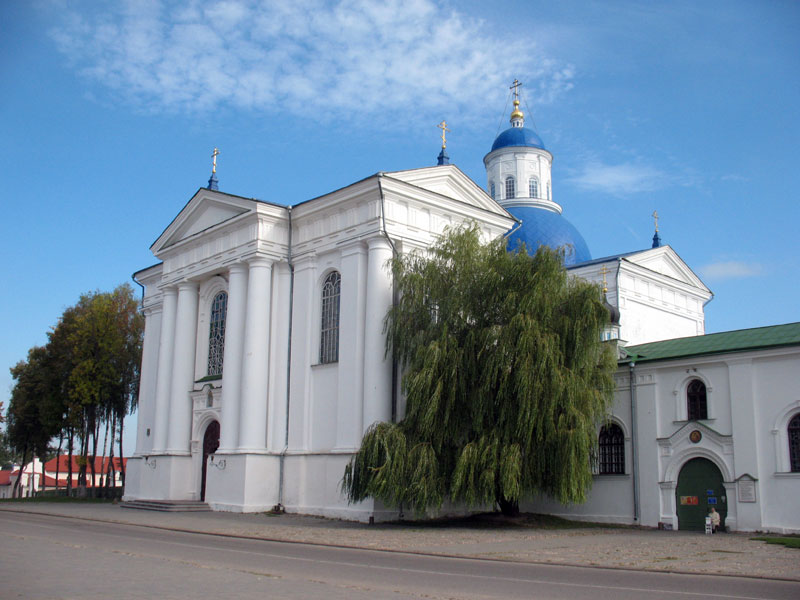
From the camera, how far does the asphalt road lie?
923 centimetres

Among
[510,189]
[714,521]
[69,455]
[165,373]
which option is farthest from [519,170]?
[69,455]

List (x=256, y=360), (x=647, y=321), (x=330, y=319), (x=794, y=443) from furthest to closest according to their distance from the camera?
(x=647, y=321) < (x=256, y=360) < (x=330, y=319) < (x=794, y=443)

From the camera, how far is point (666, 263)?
36.8 meters

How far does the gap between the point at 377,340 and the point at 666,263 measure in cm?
1831

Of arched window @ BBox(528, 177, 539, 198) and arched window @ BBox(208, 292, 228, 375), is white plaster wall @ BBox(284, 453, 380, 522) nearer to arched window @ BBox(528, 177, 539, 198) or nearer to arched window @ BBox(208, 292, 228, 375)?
arched window @ BBox(208, 292, 228, 375)

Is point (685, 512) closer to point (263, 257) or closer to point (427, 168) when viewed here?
point (427, 168)

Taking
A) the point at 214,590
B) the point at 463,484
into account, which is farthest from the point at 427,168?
the point at 214,590

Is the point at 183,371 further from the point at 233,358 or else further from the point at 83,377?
the point at 83,377

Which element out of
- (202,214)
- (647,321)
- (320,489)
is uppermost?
(202,214)

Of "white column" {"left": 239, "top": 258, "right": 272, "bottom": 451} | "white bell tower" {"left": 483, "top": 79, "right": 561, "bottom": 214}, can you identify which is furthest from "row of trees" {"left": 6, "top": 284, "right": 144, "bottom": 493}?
"white bell tower" {"left": 483, "top": 79, "right": 561, "bottom": 214}

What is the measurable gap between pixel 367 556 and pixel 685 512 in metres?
12.2

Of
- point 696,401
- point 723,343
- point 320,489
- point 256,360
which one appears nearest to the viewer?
point 696,401

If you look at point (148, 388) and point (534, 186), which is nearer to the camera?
point (148, 388)

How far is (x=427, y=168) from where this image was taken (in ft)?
88.2
